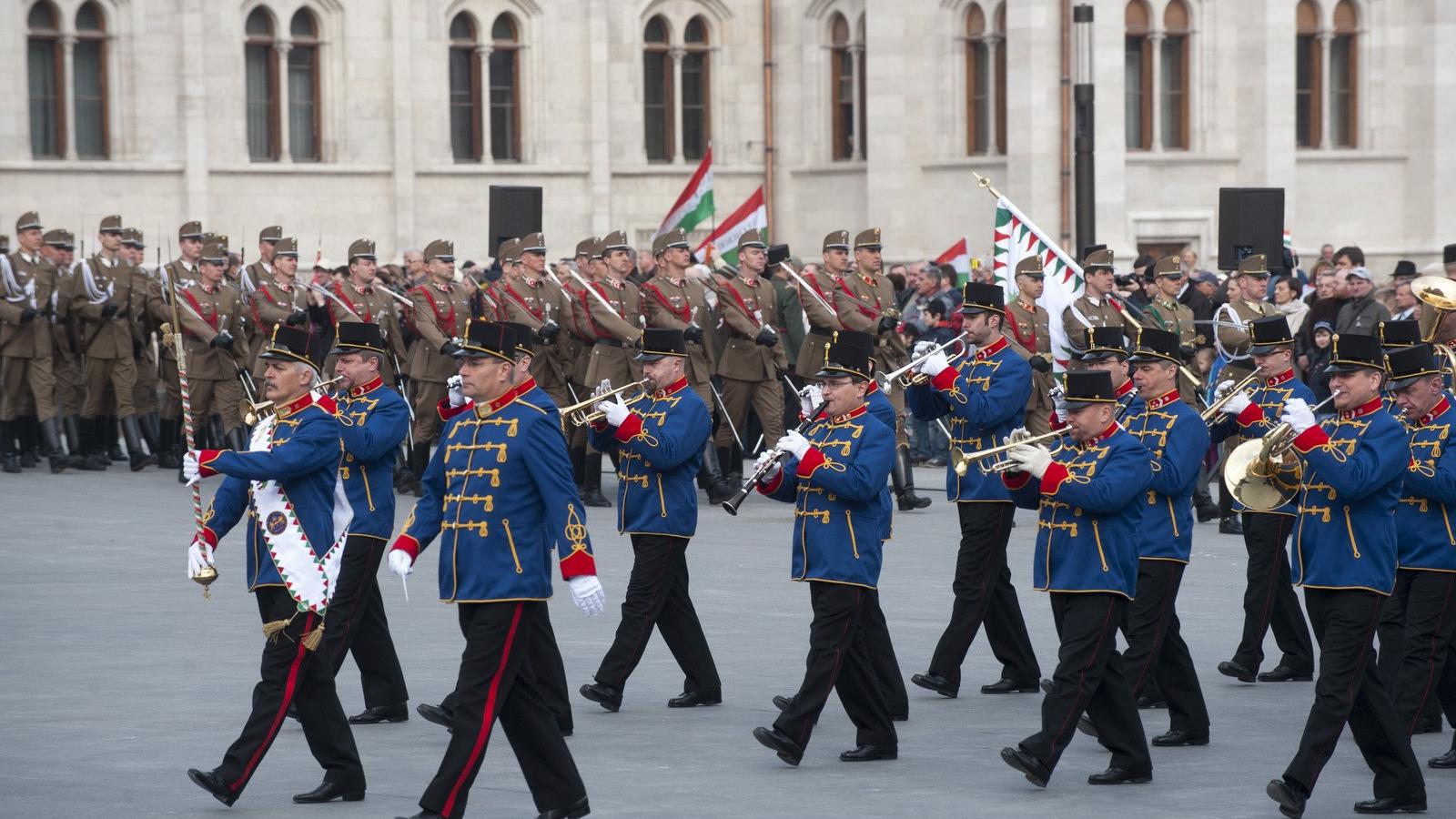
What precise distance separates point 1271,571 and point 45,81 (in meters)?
22.3

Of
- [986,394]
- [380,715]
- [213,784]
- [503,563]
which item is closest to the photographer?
[503,563]

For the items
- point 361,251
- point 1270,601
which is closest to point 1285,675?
point 1270,601

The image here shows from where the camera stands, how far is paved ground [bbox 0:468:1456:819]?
9.00 m

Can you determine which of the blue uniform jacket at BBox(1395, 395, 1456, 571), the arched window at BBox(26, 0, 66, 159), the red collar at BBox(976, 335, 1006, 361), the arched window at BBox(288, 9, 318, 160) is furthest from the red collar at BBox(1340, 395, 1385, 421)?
the arched window at BBox(288, 9, 318, 160)

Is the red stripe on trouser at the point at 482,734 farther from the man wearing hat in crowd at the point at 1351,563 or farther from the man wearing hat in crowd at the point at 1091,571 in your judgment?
the man wearing hat in crowd at the point at 1351,563

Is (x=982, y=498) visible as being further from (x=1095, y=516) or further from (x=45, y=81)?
(x=45, y=81)

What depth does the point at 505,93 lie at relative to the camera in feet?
108

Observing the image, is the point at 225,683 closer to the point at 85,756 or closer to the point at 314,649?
the point at 85,756

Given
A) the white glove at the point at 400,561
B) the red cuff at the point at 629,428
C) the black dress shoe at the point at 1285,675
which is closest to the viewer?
the white glove at the point at 400,561

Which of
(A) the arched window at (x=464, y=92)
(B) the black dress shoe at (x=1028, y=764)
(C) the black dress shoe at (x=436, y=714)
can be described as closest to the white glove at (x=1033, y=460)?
(B) the black dress shoe at (x=1028, y=764)

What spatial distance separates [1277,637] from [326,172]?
21733mm

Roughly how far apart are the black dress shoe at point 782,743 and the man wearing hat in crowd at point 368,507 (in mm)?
1915

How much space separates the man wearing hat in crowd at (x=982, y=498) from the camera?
11.2 metres

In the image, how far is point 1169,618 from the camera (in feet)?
32.9
